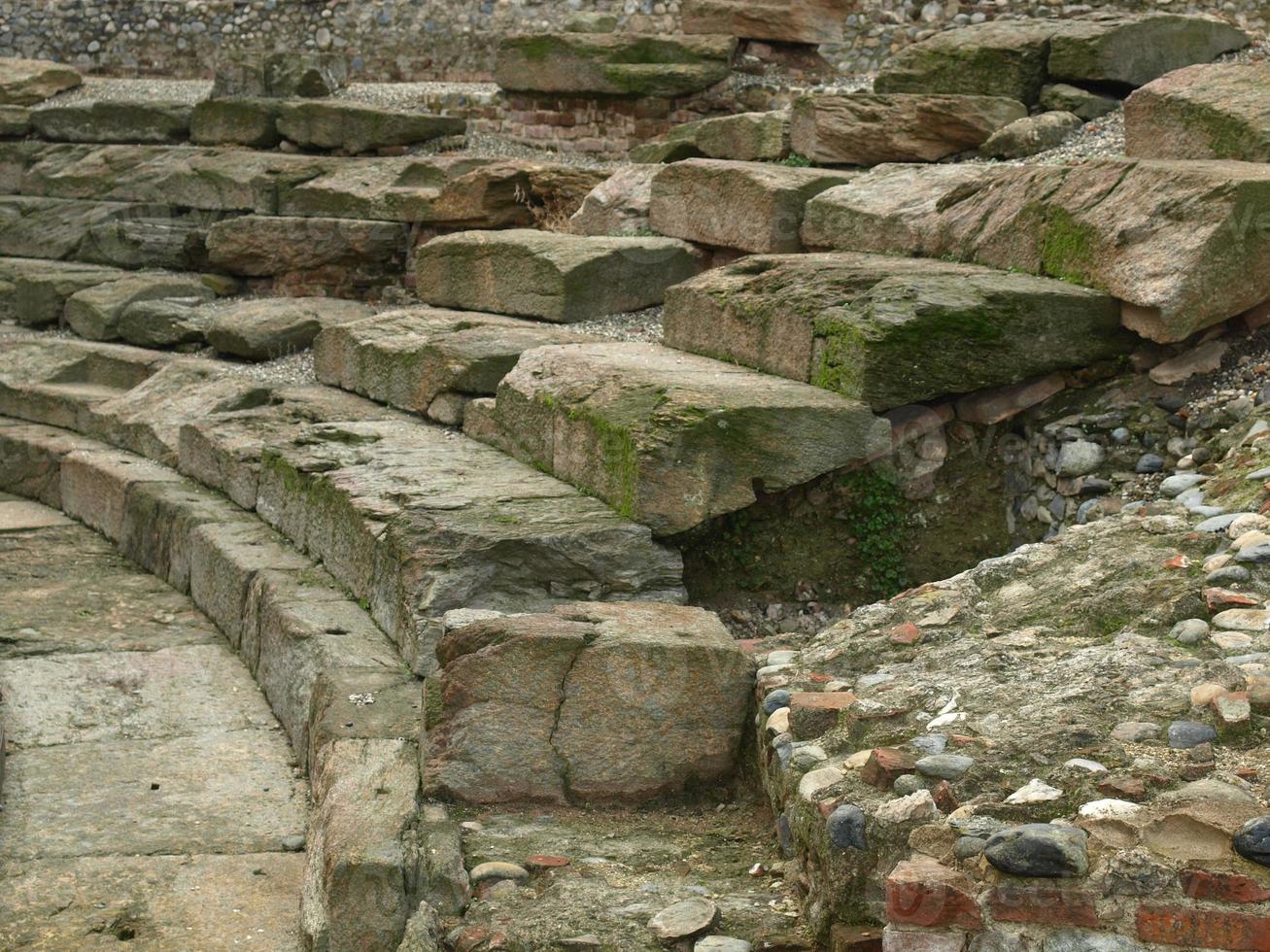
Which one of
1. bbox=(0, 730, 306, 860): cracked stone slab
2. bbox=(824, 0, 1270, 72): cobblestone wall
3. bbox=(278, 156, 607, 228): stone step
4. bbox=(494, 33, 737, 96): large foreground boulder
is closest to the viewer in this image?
bbox=(0, 730, 306, 860): cracked stone slab

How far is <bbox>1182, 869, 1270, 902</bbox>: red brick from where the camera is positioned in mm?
2512

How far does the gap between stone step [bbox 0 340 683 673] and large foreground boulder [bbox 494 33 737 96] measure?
3.96 meters

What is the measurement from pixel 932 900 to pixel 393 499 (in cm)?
324

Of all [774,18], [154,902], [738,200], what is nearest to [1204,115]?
[738,200]

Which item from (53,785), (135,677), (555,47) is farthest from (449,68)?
(53,785)

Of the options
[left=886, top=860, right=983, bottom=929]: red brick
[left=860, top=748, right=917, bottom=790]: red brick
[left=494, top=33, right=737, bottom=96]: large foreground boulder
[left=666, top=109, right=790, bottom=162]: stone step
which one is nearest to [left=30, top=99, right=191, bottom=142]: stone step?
[left=494, top=33, right=737, bottom=96]: large foreground boulder

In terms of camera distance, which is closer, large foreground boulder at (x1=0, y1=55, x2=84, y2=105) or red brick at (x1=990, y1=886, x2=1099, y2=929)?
red brick at (x1=990, y1=886, x2=1099, y2=929)

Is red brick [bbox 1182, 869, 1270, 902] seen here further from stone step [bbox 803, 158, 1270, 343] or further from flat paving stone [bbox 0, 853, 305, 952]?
stone step [bbox 803, 158, 1270, 343]

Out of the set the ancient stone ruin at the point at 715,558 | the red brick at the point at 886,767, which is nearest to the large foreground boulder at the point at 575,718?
the ancient stone ruin at the point at 715,558

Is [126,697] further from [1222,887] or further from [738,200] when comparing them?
[1222,887]

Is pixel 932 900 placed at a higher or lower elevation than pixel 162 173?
lower

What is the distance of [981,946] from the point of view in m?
2.62

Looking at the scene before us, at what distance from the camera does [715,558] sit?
5.16 meters

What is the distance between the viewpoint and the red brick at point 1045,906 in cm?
258
